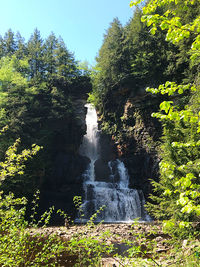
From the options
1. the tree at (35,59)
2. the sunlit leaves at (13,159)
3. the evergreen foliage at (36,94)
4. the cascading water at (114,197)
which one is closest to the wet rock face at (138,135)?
the cascading water at (114,197)

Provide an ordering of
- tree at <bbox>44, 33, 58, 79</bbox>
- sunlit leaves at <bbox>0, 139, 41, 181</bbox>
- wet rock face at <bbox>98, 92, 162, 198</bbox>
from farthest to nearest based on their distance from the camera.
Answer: tree at <bbox>44, 33, 58, 79</bbox> → wet rock face at <bbox>98, 92, 162, 198</bbox> → sunlit leaves at <bbox>0, 139, 41, 181</bbox>

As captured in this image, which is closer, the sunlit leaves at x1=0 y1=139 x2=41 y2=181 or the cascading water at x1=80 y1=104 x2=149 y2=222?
the sunlit leaves at x1=0 y1=139 x2=41 y2=181

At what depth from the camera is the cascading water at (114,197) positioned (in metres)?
18.7

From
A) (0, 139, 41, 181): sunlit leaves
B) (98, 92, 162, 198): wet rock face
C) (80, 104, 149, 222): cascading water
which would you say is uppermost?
(98, 92, 162, 198): wet rock face

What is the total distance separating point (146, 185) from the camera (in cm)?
2116

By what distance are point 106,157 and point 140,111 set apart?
7.90 meters

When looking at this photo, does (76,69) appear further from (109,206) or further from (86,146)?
(109,206)

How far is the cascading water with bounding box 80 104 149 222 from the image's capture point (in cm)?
1873

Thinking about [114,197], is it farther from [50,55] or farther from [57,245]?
[50,55]

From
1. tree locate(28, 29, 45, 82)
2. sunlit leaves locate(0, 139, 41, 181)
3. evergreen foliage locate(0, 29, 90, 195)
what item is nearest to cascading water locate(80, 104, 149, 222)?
evergreen foliage locate(0, 29, 90, 195)

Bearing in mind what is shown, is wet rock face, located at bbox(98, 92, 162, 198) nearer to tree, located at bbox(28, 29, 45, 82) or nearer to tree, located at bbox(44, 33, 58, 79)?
tree, located at bbox(44, 33, 58, 79)

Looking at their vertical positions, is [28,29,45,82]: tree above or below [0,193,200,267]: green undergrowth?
above

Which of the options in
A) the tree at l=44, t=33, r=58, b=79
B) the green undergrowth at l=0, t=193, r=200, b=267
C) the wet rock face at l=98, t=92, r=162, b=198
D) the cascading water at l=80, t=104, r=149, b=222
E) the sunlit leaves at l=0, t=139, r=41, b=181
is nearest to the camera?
the green undergrowth at l=0, t=193, r=200, b=267

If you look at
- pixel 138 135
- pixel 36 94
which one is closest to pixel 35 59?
pixel 36 94
